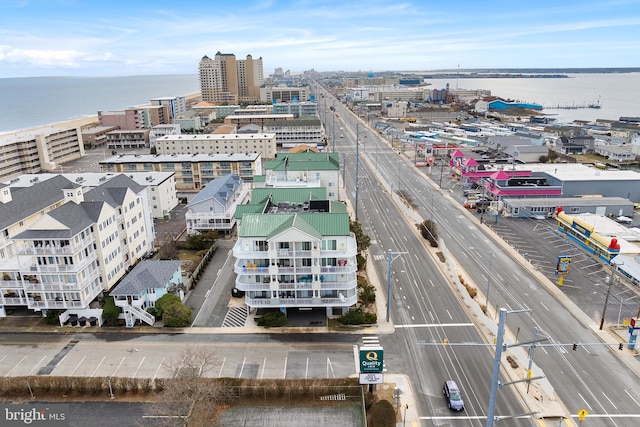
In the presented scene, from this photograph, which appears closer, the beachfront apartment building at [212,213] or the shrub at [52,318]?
the shrub at [52,318]

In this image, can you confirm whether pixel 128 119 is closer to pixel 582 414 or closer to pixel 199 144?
pixel 199 144

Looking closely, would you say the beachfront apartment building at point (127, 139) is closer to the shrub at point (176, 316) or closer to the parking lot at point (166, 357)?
the parking lot at point (166, 357)

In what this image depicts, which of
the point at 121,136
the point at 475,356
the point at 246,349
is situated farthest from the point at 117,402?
the point at 121,136

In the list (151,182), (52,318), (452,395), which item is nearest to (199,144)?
(151,182)

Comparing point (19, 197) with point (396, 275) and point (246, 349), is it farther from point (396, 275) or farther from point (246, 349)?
point (396, 275)

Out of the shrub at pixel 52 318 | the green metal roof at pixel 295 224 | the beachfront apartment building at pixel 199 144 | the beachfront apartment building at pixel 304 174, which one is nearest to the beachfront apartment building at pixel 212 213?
the beachfront apartment building at pixel 304 174

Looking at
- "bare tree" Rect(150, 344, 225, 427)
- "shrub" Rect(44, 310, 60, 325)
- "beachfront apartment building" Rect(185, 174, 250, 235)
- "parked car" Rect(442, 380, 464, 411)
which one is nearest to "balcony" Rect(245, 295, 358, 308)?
"bare tree" Rect(150, 344, 225, 427)
